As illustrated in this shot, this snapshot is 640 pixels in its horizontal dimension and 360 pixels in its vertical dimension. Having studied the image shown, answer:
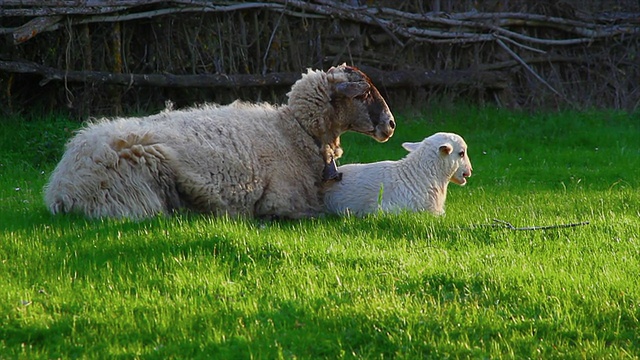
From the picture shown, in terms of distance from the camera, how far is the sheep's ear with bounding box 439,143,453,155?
340 inches

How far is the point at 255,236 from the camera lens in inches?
261

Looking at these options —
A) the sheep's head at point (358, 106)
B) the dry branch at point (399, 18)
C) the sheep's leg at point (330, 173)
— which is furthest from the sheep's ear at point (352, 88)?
the dry branch at point (399, 18)

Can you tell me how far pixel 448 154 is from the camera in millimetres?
8742

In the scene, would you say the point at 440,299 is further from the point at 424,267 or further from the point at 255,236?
the point at 255,236

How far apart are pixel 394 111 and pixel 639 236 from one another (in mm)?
7478

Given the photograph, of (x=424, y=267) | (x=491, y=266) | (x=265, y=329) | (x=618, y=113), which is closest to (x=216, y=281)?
(x=265, y=329)

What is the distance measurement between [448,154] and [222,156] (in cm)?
234

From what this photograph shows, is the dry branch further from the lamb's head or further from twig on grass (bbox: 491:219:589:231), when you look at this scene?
twig on grass (bbox: 491:219:589:231)

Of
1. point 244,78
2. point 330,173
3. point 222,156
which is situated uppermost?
point 222,156

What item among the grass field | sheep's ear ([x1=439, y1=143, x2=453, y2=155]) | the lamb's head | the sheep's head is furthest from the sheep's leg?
sheep's ear ([x1=439, y1=143, x2=453, y2=155])

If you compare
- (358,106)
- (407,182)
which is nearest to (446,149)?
→ (407,182)

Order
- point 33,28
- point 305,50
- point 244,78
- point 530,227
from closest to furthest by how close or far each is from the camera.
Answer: point 530,227
point 33,28
point 244,78
point 305,50

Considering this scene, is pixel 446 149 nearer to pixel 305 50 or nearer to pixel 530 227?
pixel 530 227

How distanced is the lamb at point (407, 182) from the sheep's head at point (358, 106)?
402 mm
